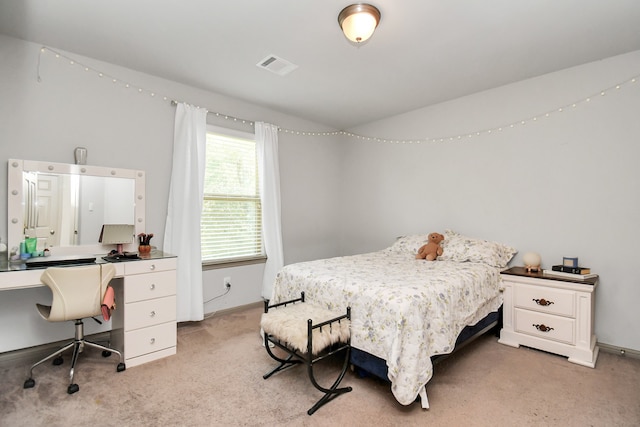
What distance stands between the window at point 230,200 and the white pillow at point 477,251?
2.22 meters

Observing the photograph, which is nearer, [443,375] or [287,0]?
[287,0]

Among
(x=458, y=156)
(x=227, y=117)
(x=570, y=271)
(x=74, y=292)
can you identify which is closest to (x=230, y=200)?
(x=227, y=117)

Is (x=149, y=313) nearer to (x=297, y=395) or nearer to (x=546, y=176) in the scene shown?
A: (x=297, y=395)

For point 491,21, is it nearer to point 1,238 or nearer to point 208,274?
point 208,274

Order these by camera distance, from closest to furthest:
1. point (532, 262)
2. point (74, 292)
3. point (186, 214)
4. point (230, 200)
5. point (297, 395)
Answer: point (297, 395) → point (74, 292) → point (532, 262) → point (186, 214) → point (230, 200)

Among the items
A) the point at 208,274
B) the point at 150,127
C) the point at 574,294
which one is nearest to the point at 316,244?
the point at 208,274

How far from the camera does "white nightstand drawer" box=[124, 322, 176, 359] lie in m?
2.35

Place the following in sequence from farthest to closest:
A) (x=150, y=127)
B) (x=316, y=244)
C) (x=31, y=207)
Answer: (x=316, y=244) → (x=150, y=127) → (x=31, y=207)

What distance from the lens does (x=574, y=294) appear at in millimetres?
2479

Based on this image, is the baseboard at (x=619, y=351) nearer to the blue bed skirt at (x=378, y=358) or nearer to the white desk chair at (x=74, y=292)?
the blue bed skirt at (x=378, y=358)

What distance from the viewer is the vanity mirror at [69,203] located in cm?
241

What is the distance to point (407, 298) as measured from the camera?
75.4 inches

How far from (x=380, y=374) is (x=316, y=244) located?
275cm

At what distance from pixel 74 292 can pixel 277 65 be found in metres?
2.39
